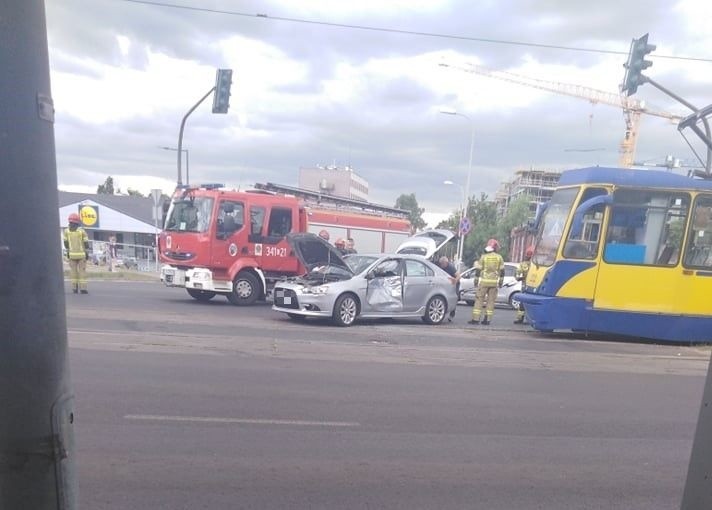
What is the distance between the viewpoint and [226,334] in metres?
11.3

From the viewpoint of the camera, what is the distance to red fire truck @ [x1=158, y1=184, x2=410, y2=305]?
16156 mm

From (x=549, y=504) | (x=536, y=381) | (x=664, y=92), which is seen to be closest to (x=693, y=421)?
(x=536, y=381)

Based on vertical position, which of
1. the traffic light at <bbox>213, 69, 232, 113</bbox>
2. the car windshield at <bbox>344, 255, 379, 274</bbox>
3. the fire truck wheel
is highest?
the traffic light at <bbox>213, 69, 232, 113</bbox>

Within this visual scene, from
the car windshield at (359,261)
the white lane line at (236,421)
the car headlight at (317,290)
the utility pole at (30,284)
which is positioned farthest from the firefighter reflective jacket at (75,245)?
the utility pole at (30,284)

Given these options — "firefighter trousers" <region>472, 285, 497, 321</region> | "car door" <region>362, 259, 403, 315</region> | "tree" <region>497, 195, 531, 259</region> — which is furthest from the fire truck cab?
"tree" <region>497, 195, 531, 259</region>

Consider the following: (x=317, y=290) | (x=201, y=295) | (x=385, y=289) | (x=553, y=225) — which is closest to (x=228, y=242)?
(x=201, y=295)

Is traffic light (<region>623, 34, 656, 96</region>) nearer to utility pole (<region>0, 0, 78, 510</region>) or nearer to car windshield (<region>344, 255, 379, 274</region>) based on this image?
car windshield (<region>344, 255, 379, 274</region>)

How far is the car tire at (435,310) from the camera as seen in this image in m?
14.9

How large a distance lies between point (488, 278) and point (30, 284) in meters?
13.9

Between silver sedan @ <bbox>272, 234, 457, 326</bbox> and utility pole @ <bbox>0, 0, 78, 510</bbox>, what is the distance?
11.4 meters

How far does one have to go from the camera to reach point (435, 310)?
14961 mm

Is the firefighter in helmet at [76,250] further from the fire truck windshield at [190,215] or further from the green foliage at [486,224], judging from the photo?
the green foliage at [486,224]

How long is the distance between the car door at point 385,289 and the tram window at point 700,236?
5.73 meters

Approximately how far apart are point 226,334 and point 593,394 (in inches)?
239
